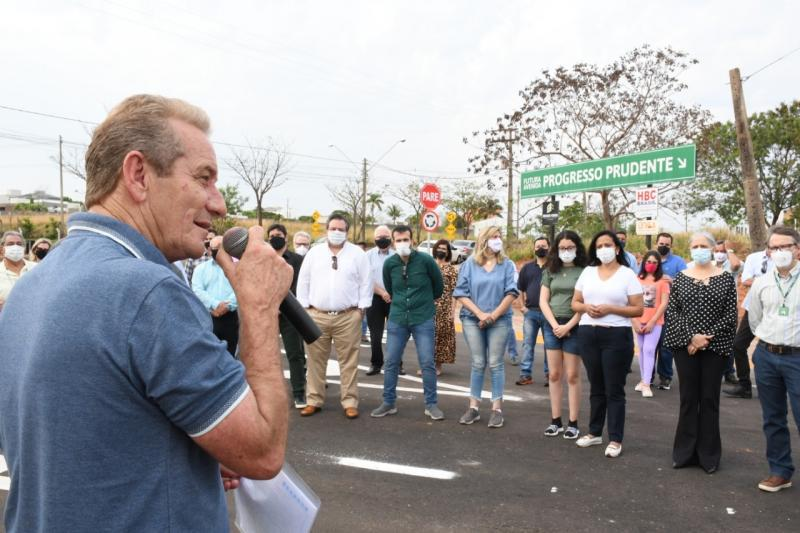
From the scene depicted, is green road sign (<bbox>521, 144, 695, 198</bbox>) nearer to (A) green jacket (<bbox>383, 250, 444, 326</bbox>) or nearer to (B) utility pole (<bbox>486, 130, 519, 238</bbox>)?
(A) green jacket (<bbox>383, 250, 444, 326</bbox>)

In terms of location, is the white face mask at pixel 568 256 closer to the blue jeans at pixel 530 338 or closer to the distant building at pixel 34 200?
the blue jeans at pixel 530 338

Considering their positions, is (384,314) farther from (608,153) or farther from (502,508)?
(608,153)

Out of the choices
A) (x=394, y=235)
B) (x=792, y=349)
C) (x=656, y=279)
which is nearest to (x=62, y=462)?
(x=792, y=349)

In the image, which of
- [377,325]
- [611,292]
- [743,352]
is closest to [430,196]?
[377,325]

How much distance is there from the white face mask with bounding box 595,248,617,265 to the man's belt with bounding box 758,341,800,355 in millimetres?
1466

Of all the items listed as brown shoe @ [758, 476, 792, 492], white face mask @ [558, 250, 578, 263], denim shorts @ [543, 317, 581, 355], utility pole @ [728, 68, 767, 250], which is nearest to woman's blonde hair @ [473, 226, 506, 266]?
white face mask @ [558, 250, 578, 263]

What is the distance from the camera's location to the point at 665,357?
7883mm

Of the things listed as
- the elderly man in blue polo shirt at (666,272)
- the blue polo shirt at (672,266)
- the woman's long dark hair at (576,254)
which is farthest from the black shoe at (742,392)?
the woman's long dark hair at (576,254)

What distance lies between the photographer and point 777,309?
4.59 meters

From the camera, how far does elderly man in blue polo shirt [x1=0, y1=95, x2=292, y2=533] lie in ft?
3.68

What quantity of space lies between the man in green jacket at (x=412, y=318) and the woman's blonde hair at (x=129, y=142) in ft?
17.2

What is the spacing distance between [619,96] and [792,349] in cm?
1916

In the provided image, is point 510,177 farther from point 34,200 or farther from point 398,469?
point 34,200

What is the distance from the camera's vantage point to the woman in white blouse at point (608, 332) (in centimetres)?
542
